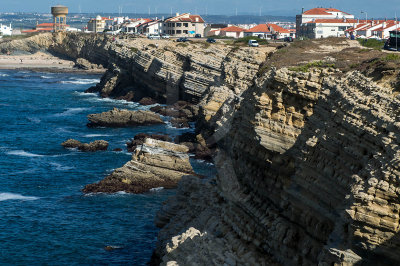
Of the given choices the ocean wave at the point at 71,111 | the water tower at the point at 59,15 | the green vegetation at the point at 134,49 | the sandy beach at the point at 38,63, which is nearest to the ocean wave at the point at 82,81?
the sandy beach at the point at 38,63

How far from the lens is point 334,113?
23688mm

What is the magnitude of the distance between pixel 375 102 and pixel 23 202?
30.0 meters

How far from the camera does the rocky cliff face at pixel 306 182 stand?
17812mm

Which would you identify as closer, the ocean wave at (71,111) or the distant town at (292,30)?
the ocean wave at (71,111)

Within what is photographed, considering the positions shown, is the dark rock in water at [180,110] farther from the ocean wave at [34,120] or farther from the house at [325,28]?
the house at [325,28]

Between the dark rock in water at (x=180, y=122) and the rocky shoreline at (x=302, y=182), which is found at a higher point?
the rocky shoreline at (x=302, y=182)

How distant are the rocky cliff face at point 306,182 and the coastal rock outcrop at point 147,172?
40.8ft

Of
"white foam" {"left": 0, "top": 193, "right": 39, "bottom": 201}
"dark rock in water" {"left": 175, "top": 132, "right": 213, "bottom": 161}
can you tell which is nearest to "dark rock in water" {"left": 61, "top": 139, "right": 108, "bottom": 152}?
"dark rock in water" {"left": 175, "top": 132, "right": 213, "bottom": 161}

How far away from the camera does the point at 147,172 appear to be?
1896 inches

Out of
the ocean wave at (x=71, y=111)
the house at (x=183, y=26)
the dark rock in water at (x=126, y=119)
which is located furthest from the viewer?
the house at (x=183, y=26)

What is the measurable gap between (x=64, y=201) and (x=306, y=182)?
85.2ft

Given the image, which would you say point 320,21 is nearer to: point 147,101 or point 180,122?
point 147,101

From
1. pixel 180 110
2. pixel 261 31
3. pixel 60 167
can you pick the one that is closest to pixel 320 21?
pixel 261 31

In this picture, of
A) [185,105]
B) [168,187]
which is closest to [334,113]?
[168,187]
